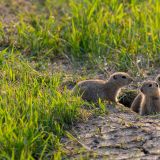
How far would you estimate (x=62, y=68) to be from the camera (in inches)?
355

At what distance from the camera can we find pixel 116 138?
6.57m

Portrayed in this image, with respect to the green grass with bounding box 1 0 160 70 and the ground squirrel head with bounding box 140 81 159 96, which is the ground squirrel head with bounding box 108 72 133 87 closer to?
the ground squirrel head with bounding box 140 81 159 96

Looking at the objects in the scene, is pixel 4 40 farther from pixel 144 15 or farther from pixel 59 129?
pixel 59 129

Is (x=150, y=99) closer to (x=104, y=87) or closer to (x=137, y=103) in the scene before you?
(x=137, y=103)

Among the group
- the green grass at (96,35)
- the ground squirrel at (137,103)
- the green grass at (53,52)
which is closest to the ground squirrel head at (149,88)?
the ground squirrel at (137,103)

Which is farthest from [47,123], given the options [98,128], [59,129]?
[98,128]

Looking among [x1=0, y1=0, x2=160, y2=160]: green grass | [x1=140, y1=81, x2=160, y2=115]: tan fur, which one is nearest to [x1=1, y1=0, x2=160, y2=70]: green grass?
[x1=0, y1=0, x2=160, y2=160]: green grass

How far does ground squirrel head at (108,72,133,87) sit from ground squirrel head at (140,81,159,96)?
0.36 metres

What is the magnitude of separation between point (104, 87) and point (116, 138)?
1.60m

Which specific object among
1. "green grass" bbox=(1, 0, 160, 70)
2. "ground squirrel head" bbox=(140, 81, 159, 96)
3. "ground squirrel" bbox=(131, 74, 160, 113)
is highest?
"green grass" bbox=(1, 0, 160, 70)

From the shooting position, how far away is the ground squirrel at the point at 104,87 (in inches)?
311

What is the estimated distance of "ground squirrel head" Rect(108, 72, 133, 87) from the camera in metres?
8.16

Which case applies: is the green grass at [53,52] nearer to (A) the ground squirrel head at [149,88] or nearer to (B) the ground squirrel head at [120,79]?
(B) the ground squirrel head at [120,79]

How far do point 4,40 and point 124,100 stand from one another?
2.19 meters
